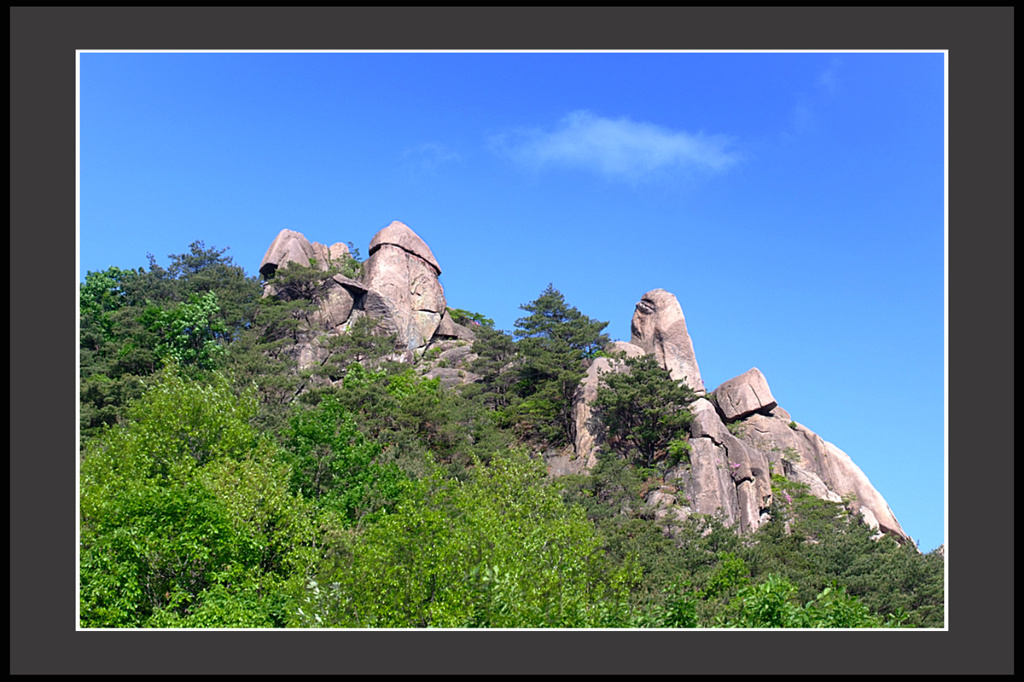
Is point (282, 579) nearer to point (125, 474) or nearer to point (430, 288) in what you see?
point (125, 474)

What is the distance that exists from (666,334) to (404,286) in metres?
18.5

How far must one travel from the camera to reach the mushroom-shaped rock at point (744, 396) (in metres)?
42.8

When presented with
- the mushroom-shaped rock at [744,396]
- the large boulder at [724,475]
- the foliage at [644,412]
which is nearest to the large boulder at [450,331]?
the mushroom-shaped rock at [744,396]

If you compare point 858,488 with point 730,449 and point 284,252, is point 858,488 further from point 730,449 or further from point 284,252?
point 284,252

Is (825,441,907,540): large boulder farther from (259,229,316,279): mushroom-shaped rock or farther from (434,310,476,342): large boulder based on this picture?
(259,229,316,279): mushroom-shaped rock

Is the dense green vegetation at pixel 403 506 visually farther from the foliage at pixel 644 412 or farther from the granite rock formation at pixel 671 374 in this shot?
the granite rock formation at pixel 671 374

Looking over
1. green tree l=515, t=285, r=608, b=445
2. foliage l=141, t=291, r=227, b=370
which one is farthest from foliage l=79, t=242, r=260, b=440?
green tree l=515, t=285, r=608, b=445

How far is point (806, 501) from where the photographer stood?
3684 centimetres

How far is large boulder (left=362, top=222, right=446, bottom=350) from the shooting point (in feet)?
177

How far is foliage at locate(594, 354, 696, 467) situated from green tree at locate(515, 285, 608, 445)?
292 centimetres

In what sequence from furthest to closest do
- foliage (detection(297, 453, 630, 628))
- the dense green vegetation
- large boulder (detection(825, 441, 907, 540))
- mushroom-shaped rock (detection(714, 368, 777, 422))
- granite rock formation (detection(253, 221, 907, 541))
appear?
large boulder (detection(825, 441, 907, 540)) → mushroom-shaped rock (detection(714, 368, 777, 422)) → granite rock formation (detection(253, 221, 907, 541)) → the dense green vegetation → foliage (detection(297, 453, 630, 628))

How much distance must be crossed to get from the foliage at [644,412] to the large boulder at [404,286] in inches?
768
